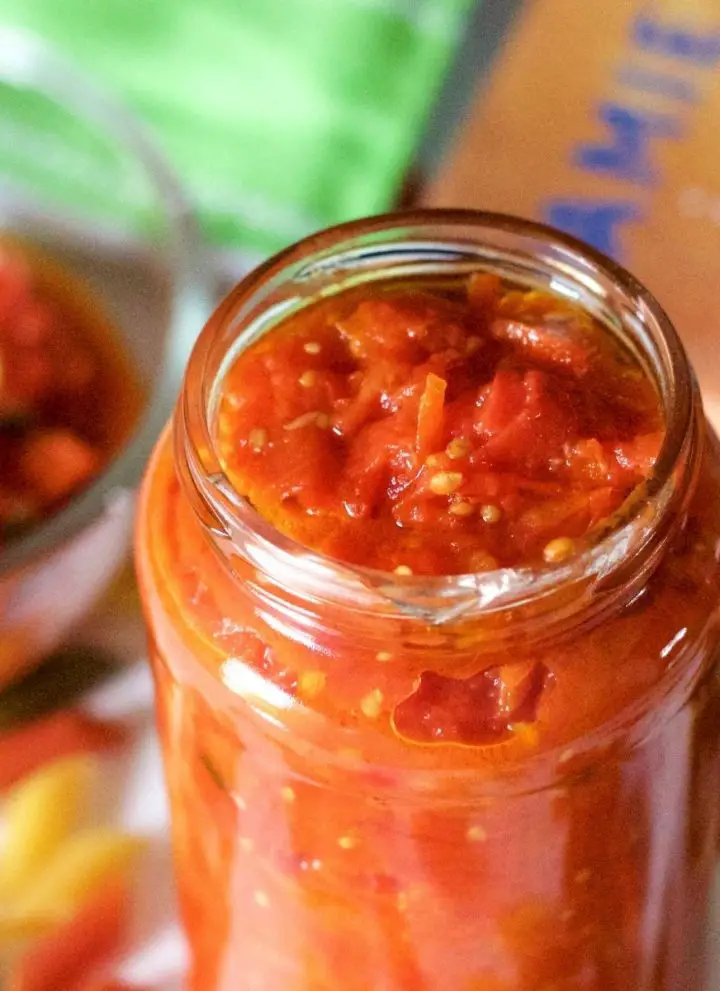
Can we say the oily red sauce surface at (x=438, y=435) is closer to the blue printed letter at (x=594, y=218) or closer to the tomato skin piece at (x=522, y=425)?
the tomato skin piece at (x=522, y=425)

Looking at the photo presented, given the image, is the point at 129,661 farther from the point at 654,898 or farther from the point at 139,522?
the point at 654,898

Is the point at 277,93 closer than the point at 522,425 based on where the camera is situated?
No

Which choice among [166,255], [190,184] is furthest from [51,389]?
[190,184]

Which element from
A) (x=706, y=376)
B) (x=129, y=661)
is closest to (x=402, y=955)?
(x=129, y=661)

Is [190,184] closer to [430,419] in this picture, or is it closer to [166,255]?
[166,255]

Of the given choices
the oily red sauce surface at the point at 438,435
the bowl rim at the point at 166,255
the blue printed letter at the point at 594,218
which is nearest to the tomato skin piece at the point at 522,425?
the oily red sauce surface at the point at 438,435

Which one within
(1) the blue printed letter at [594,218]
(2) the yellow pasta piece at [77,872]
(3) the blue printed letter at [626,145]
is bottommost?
Result: (2) the yellow pasta piece at [77,872]

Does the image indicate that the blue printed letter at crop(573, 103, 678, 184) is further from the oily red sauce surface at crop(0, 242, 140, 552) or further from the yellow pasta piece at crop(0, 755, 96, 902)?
the yellow pasta piece at crop(0, 755, 96, 902)
